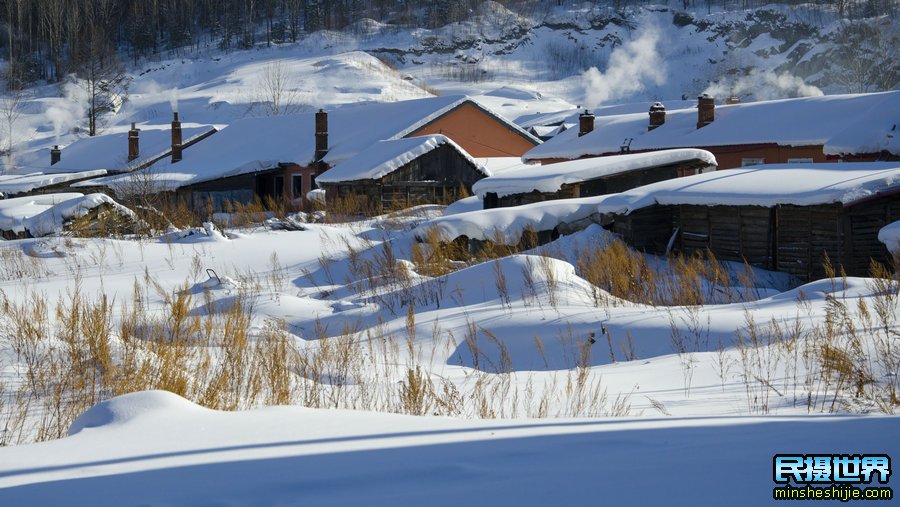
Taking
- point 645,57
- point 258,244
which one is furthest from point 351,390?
point 645,57

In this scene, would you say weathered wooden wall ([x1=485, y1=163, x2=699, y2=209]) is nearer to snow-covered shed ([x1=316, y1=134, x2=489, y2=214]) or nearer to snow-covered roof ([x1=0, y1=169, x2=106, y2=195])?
snow-covered shed ([x1=316, y1=134, x2=489, y2=214])

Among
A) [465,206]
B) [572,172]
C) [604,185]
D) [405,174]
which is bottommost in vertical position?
[465,206]

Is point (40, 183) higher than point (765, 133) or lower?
lower

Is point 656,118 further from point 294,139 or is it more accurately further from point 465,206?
point 294,139

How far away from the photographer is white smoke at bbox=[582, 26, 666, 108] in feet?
311

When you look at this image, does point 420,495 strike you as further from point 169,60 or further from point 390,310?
point 169,60

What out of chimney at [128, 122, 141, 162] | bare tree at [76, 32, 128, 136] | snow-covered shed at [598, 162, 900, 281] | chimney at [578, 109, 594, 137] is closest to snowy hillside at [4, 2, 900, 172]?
bare tree at [76, 32, 128, 136]

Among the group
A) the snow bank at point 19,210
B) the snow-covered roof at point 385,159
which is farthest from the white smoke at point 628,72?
the snow bank at point 19,210

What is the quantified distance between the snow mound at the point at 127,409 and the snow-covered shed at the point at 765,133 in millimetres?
24661

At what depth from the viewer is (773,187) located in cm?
1911

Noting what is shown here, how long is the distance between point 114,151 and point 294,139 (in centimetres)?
1580

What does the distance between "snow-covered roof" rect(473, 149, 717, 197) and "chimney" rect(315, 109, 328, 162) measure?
1481 centimetres

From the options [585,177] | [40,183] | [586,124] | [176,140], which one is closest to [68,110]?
[176,140]

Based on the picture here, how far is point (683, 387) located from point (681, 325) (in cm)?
296
